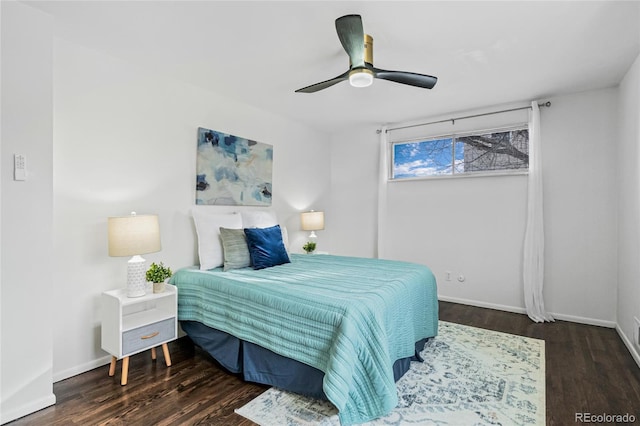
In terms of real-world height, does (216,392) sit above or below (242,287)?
below

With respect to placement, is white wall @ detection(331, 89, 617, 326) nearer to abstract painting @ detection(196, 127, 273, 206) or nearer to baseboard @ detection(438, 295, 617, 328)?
baseboard @ detection(438, 295, 617, 328)

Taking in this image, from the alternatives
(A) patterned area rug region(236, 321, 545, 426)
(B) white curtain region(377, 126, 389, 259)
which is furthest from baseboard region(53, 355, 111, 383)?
(B) white curtain region(377, 126, 389, 259)

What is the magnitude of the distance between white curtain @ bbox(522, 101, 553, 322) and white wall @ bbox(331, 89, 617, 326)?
13 cm

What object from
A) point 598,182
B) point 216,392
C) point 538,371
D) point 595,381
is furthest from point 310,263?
point 598,182

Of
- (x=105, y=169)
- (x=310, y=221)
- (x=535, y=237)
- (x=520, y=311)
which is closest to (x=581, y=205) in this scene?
(x=535, y=237)

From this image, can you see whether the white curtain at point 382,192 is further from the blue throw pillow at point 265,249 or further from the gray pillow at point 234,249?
the gray pillow at point 234,249

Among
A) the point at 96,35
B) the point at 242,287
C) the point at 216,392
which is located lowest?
the point at 216,392

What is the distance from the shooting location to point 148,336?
2.44m

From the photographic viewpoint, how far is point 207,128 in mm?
3492

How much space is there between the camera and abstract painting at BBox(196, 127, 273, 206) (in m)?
3.44

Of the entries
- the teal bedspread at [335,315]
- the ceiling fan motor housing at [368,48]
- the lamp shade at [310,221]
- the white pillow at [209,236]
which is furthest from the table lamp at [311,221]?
the ceiling fan motor housing at [368,48]

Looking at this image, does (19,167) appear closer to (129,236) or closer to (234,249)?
(129,236)

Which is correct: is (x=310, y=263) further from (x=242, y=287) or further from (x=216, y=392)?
(x=216, y=392)

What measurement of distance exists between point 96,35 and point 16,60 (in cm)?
59
